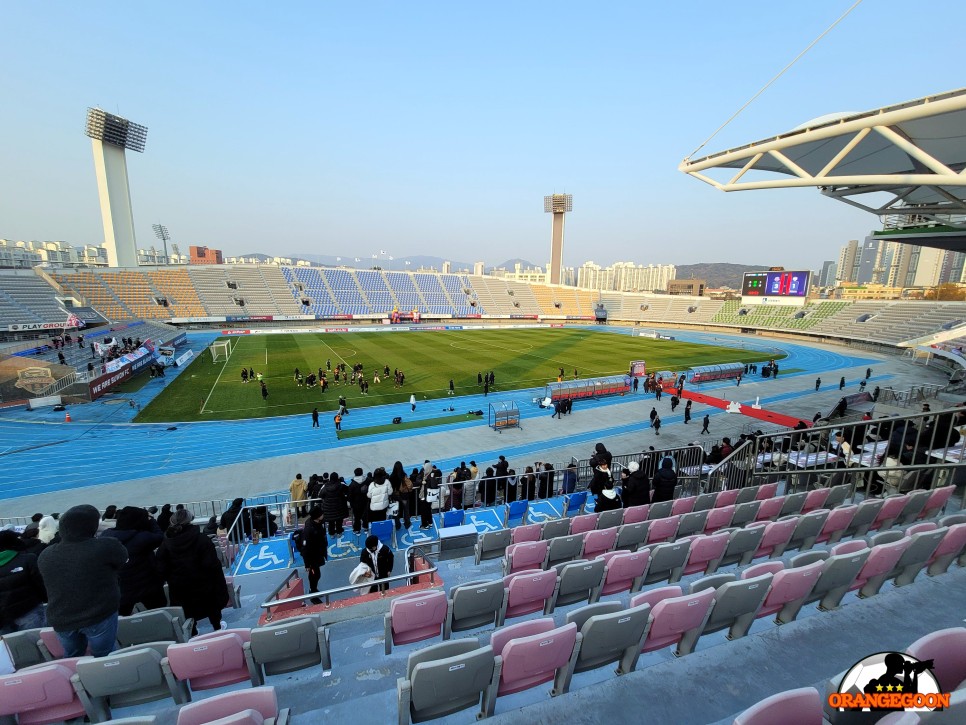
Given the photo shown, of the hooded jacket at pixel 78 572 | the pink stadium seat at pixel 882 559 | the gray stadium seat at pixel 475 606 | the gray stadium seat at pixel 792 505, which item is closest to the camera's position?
the hooded jacket at pixel 78 572

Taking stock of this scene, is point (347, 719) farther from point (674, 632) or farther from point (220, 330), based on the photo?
point (220, 330)

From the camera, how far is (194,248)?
181m

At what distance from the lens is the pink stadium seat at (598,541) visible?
255 inches

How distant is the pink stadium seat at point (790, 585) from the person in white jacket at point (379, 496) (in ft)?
22.0

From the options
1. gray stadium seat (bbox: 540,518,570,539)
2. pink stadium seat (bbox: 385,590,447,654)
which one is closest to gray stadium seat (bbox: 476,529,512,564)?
gray stadium seat (bbox: 540,518,570,539)

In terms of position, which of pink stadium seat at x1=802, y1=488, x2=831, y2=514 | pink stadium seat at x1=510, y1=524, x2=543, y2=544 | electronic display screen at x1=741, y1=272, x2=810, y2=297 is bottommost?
pink stadium seat at x1=510, y1=524, x2=543, y2=544

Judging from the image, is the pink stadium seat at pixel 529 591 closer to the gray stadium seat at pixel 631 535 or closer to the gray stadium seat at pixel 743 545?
the gray stadium seat at pixel 631 535

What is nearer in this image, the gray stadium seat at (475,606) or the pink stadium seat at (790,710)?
the pink stadium seat at (790,710)

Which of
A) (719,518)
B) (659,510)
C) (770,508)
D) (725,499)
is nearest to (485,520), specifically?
(659,510)

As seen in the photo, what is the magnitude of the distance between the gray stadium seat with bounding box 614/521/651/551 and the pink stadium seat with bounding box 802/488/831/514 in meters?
3.70

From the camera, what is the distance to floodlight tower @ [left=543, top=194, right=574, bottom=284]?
394 feet

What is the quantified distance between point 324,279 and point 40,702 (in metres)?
83.3

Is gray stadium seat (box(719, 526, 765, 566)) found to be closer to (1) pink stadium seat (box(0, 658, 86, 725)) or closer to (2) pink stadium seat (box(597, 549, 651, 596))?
(2) pink stadium seat (box(597, 549, 651, 596))

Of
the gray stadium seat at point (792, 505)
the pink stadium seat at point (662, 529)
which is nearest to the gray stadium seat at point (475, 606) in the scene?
the pink stadium seat at point (662, 529)
